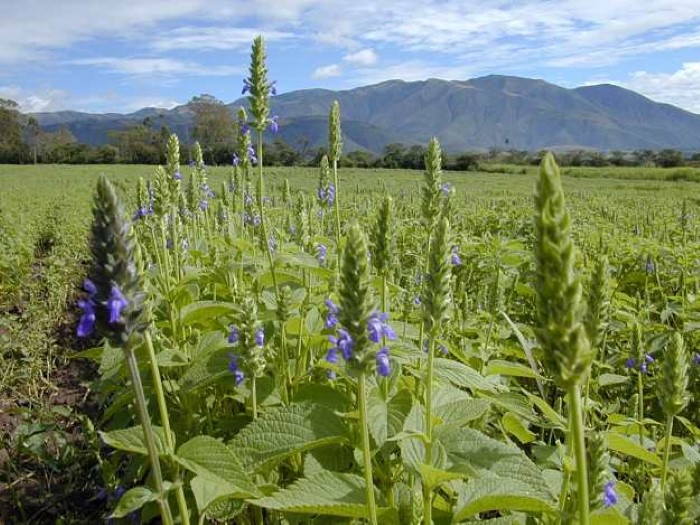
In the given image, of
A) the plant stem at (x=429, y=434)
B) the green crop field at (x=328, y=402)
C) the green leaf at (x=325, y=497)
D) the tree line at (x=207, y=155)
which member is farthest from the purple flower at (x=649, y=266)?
the tree line at (x=207, y=155)

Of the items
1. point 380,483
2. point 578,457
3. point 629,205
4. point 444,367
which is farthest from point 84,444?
point 629,205

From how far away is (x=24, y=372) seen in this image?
5.29 metres

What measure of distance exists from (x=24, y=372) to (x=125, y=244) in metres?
4.64

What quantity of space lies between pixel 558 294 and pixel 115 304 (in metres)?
1.08

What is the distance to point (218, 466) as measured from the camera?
190 cm

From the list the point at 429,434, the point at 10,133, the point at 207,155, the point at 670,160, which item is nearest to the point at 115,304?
the point at 429,434

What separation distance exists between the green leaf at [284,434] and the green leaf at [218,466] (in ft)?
0.87

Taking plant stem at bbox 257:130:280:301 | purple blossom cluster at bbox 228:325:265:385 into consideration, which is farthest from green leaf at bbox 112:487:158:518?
plant stem at bbox 257:130:280:301

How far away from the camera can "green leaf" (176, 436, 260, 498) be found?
1.86 m

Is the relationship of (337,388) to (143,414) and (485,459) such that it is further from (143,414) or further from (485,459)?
(143,414)

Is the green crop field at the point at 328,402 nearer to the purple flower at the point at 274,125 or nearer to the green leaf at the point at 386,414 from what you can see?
the green leaf at the point at 386,414

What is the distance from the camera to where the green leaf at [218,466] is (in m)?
1.86

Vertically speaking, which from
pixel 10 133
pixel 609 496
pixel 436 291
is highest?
pixel 10 133

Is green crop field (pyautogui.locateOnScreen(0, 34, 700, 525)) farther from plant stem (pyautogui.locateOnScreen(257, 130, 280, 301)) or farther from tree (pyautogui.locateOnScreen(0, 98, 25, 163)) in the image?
tree (pyautogui.locateOnScreen(0, 98, 25, 163))
